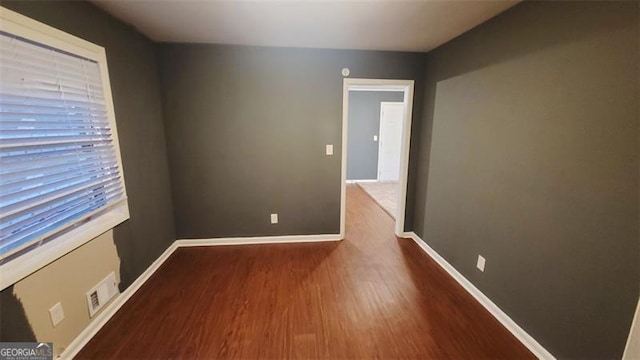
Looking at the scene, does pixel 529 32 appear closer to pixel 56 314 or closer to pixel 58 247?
pixel 58 247

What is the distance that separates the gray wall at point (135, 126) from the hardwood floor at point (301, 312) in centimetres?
35

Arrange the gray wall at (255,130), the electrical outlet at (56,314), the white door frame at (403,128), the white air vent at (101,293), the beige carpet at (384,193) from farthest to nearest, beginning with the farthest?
the beige carpet at (384,193), the white door frame at (403,128), the gray wall at (255,130), the white air vent at (101,293), the electrical outlet at (56,314)

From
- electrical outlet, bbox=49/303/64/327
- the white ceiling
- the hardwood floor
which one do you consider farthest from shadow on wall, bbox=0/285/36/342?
the white ceiling

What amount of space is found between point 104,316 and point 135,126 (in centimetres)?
154

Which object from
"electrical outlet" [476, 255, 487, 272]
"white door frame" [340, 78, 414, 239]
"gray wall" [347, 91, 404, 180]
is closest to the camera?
"electrical outlet" [476, 255, 487, 272]

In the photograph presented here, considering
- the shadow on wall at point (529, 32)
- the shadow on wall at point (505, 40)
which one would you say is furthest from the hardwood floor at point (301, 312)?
the shadow on wall at point (529, 32)

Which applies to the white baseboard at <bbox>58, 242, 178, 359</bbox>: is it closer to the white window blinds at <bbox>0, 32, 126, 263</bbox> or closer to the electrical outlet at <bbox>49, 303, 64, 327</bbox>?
the electrical outlet at <bbox>49, 303, 64, 327</bbox>

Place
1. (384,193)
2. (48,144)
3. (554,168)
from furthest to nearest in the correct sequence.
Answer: (384,193)
(554,168)
(48,144)

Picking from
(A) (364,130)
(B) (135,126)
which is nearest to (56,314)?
(B) (135,126)

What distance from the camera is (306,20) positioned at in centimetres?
201

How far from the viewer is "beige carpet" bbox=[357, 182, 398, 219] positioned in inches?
177

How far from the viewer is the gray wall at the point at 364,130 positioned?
596cm

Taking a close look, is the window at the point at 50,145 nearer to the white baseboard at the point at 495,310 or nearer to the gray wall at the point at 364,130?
the white baseboard at the point at 495,310

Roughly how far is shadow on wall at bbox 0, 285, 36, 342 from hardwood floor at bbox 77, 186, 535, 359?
1.40 ft
